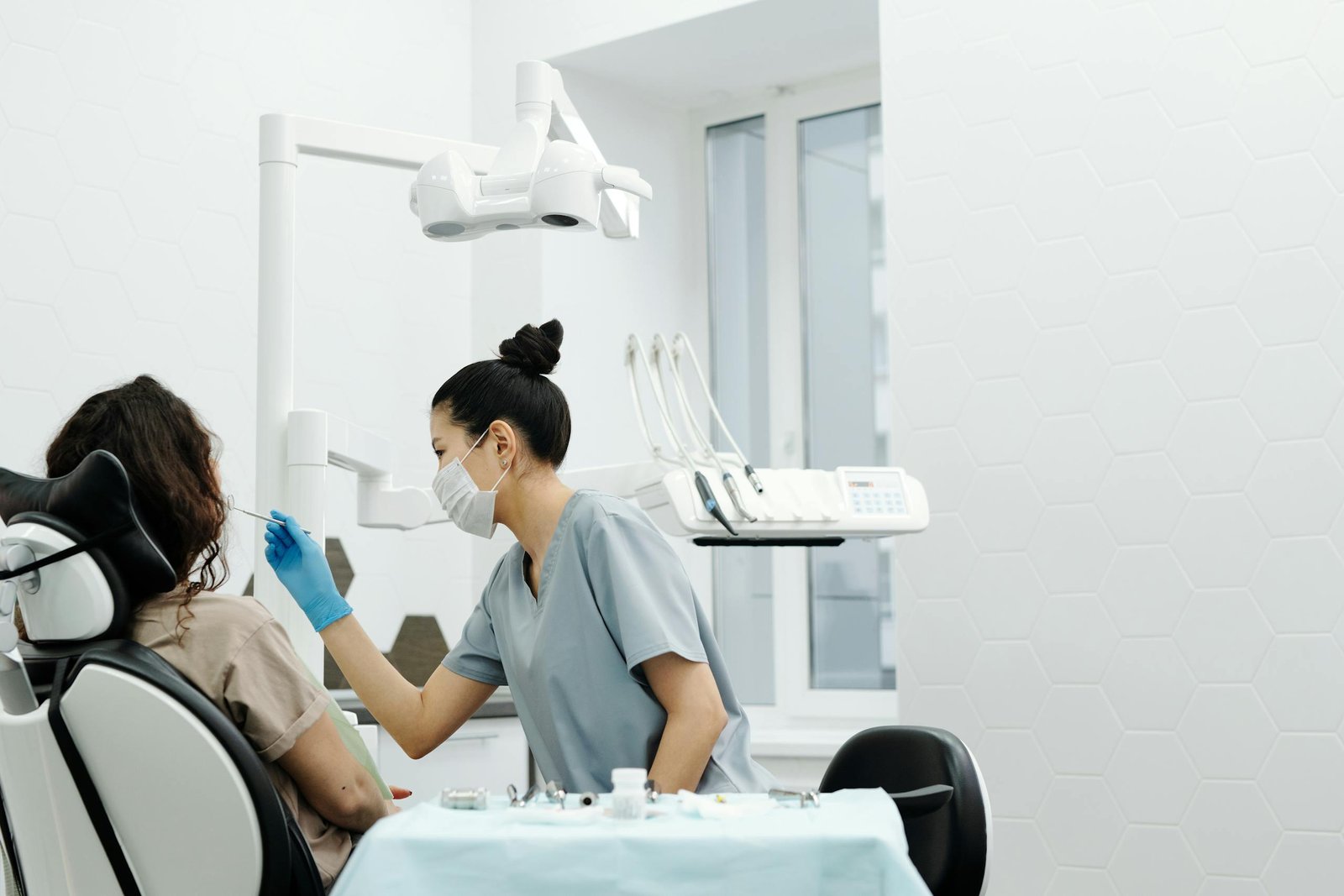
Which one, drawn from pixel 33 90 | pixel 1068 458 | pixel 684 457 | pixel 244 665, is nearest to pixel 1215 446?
pixel 1068 458

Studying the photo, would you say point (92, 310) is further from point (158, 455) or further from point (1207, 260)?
point (1207, 260)

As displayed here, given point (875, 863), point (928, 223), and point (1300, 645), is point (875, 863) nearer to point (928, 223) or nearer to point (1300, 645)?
point (1300, 645)

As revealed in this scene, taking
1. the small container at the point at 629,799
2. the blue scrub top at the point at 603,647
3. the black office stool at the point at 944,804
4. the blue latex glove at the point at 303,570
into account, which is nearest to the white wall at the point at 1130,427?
the black office stool at the point at 944,804

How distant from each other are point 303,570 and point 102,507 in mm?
489

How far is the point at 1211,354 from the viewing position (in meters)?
2.27

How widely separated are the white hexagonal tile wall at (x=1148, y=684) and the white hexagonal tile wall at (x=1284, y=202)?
0.73 metres

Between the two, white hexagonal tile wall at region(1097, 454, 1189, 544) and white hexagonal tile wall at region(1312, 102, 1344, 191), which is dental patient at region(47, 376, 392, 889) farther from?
white hexagonal tile wall at region(1312, 102, 1344, 191)

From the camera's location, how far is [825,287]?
3.25 meters

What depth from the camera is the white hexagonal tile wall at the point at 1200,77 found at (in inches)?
90.6

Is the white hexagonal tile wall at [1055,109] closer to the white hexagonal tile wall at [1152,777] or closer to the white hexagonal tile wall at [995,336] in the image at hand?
the white hexagonal tile wall at [995,336]

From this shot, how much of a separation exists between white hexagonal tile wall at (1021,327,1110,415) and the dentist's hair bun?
40.8 inches

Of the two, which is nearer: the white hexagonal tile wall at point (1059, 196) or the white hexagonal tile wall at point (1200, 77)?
the white hexagonal tile wall at point (1200, 77)

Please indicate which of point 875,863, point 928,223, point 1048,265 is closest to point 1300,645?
point 1048,265

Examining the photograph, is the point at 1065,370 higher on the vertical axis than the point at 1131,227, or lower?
lower
